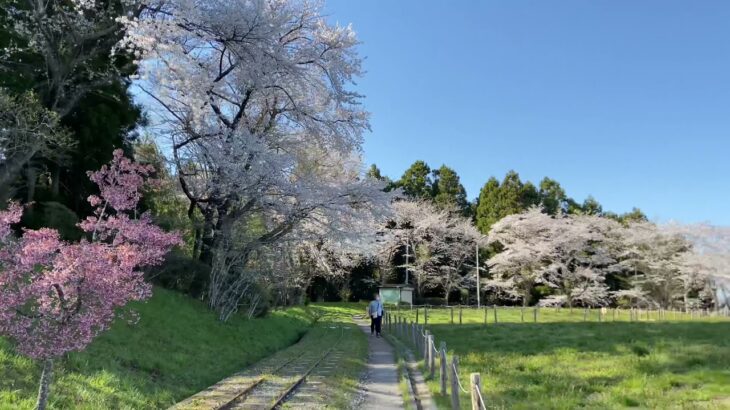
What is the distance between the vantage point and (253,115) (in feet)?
61.6

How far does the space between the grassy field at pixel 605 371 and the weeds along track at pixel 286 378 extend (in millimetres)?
2401

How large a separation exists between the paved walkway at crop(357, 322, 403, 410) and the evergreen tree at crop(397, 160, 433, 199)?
42.7m

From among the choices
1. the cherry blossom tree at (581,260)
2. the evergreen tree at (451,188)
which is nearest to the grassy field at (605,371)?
the cherry blossom tree at (581,260)

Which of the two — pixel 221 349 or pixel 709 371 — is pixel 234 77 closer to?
pixel 221 349

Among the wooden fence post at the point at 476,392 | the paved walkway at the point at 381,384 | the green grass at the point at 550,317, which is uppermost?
the wooden fence post at the point at 476,392

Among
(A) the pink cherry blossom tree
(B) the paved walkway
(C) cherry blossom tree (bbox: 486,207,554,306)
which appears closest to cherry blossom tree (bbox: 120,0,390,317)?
(B) the paved walkway

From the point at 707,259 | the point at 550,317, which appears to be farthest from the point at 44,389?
the point at 707,259

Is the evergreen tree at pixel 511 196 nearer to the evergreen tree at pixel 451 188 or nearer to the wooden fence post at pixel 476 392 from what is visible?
the evergreen tree at pixel 451 188

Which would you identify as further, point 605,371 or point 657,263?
point 657,263

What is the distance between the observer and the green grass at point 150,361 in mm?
6305

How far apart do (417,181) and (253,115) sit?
133 ft

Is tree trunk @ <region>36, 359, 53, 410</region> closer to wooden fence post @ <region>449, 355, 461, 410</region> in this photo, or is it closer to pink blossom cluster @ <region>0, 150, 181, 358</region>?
pink blossom cluster @ <region>0, 150, 181, 358</region>

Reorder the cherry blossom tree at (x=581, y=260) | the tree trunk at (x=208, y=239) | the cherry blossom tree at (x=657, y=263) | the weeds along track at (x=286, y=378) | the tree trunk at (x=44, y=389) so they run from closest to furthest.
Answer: the tree trunk at (x=44, y=389) → the weeds along track at (x=286, y=378) → the tree trunk at (x=208, y=239) → the cherry blossom tree at (x=581, y=260) → the cherry blossom tree at (x=657, y=263)

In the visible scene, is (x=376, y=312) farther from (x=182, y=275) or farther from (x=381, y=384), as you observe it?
(x=381, y=384)
